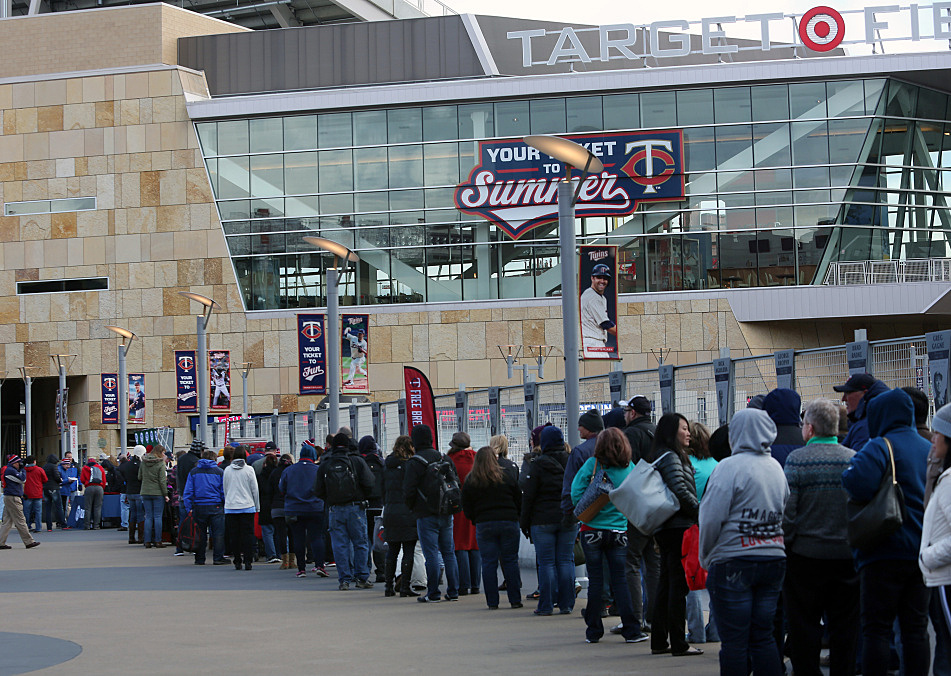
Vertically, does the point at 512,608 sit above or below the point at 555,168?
below

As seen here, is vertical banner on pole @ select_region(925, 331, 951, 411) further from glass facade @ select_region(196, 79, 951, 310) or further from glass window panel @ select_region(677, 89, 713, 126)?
glass window panel @ select_region(677, 89, 713, 126)

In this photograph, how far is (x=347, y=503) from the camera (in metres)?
15.6

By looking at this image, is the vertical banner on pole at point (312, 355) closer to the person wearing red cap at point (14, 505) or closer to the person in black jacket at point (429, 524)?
the person wearing red cap at point (14, 505)

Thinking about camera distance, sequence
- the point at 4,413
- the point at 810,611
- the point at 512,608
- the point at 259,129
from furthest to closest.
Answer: the point at 4,413, the point at 259,129, the point at 512,608, the point at 810,611

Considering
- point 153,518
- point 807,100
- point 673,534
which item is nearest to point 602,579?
point 673,534

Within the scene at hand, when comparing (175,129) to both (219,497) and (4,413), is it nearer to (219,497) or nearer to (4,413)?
(4,413)

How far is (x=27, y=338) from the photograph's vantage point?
54.8 m

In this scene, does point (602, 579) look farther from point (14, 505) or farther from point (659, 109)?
point (659, 109)

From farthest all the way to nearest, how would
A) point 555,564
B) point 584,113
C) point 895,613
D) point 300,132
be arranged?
point 300,132
point 584,113
point 555,564
point 895,613

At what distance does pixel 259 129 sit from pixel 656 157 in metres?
16.4

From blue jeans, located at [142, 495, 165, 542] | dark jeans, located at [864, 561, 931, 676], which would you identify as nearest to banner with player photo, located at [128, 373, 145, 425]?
blue jeans, located at [142, 495, 165, 542]

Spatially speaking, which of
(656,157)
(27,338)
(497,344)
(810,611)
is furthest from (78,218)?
(810,611)

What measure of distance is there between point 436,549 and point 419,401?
5821mm

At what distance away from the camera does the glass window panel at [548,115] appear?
48.8 metres
